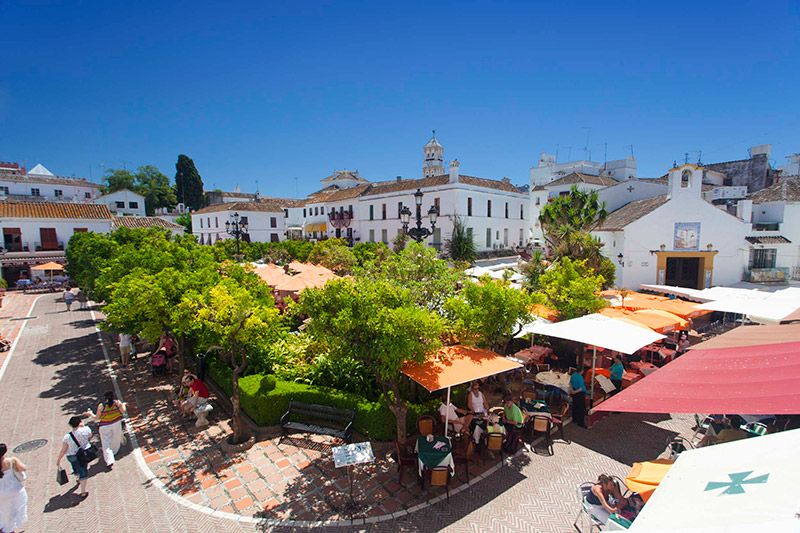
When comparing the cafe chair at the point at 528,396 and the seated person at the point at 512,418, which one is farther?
the cafe chair at the point at 528,396

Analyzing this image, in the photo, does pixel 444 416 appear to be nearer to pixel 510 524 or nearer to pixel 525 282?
pixel 510 524

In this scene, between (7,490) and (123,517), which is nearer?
(7,490)

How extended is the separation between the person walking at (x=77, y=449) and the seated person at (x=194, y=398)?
2.44 meters

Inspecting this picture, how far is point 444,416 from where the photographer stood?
27.4ft

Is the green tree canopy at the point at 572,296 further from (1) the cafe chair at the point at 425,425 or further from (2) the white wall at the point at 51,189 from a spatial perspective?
(2) the white wall at the point at 51,189

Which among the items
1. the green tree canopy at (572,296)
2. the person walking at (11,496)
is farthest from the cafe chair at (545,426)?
the person walking at (11,496)

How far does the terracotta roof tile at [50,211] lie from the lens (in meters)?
34.8

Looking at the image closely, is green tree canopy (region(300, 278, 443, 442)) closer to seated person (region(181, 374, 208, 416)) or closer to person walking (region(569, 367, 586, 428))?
person walking (region(569, 367, 586, 428))

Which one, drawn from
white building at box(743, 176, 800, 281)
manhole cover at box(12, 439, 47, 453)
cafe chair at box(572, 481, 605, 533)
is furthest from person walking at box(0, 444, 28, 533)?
white building at box(743, 176, 800, 281)

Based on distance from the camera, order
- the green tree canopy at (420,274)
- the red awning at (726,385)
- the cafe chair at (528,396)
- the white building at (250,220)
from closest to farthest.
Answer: the red awning at (726,385)
the cafe chair at (528,396)
the green tree canopy at (420,274)
the white building at (250,220)

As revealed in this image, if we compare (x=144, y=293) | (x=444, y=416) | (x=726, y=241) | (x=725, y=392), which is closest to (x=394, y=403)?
(x=444, y=416)

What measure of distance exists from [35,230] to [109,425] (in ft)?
127

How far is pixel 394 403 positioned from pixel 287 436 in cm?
279

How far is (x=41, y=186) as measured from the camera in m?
55.9
